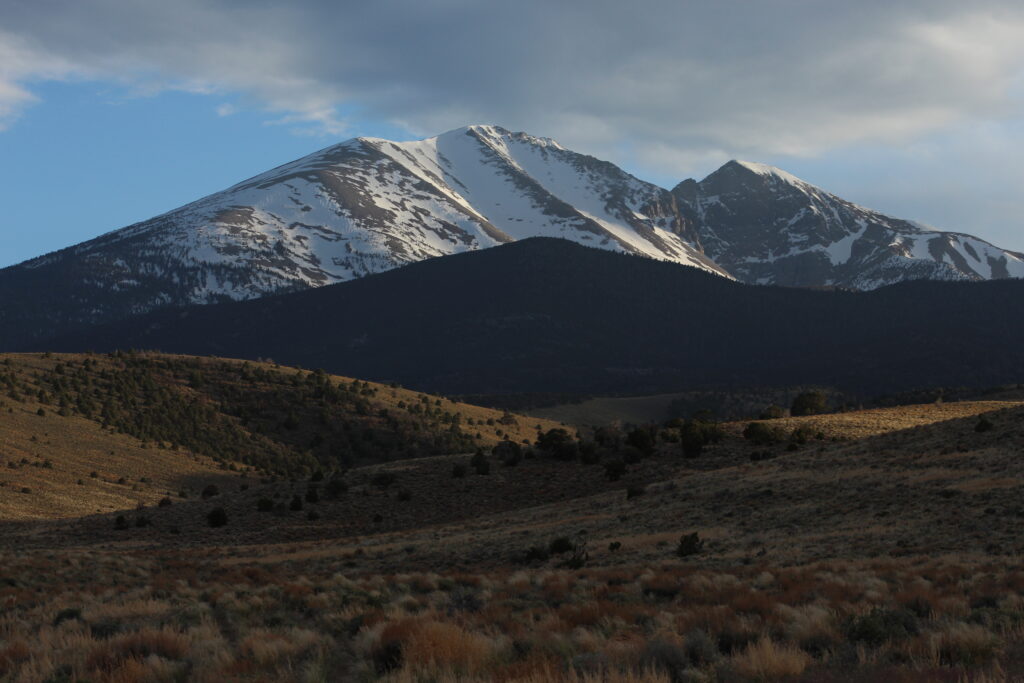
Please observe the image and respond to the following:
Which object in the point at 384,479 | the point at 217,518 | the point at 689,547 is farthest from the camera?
the point at 384,479

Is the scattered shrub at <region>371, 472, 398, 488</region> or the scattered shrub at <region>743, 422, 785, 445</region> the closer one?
the scattered shrub at <region>743, 422, 785, 445</region>

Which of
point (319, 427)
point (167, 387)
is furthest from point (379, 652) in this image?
point (167, 387)

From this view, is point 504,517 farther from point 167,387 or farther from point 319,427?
point 167,387

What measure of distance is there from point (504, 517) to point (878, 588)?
29021mm

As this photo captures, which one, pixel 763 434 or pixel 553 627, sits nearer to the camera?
pixel 553 627

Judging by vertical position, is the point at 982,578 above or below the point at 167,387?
below

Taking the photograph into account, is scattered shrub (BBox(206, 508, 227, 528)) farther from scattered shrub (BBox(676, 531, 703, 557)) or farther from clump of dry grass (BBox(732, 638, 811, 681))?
clump of dry grass (BBox(732, 638, 811, 681))

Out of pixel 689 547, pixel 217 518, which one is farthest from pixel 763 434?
pixel 217 518

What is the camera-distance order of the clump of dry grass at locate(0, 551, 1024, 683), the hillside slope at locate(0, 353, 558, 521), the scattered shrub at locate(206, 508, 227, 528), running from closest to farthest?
the clump of dry grass at locate(0, 551, 1024, 683) → the scattered shrub at locate(206, 508, 227, 528) → the hillside slope at locate(0, 353, 558, 521)

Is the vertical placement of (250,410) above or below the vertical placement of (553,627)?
above

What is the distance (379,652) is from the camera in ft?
37.8

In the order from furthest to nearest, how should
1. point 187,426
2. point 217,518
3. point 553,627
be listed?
point 187,426 → point 217,518 → point 553,627

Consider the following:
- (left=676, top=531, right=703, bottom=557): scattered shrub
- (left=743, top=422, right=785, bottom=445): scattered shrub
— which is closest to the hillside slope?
(left=743, top=422, right=785, bottom=445): scattered shrub

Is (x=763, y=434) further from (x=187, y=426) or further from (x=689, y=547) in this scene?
(x=187, y=426)
